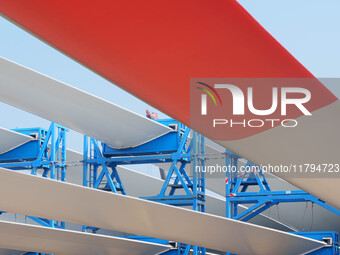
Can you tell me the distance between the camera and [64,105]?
48.1ft

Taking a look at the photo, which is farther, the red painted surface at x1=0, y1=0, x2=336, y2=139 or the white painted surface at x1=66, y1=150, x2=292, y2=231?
the white painted surface at x1=66, y1=150, x2=292, y2=231

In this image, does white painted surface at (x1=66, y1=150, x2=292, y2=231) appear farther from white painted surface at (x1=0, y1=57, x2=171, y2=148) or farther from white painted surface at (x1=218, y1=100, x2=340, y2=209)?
white painted surface at (x1=218, y1=100, x2=340, y2=209)

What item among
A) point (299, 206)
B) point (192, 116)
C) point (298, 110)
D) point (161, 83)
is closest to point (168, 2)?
point (161, 83)

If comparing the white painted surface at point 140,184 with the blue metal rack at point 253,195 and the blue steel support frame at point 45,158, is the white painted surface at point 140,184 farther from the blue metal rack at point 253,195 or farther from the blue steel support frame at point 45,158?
the blue metal rack at point 253,195

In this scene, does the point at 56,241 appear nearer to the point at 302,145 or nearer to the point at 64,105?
the point at 64,105

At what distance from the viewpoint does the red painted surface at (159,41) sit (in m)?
2.38

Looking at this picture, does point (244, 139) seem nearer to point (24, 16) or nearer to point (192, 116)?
point (192, 116)

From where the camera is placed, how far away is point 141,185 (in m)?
24.0

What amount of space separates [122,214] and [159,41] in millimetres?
7437

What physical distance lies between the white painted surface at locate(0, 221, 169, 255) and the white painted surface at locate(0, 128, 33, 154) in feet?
28.1

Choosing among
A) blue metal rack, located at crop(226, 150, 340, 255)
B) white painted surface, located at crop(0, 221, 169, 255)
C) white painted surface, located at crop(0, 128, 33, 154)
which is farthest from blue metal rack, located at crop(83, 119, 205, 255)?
white painted surface, located at crop(0, 221, 169, 255)

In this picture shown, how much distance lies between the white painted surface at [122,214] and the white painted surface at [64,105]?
17.5 feet

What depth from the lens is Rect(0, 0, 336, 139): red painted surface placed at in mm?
2383

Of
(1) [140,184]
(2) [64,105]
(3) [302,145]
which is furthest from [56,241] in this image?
(1) [140,184]
